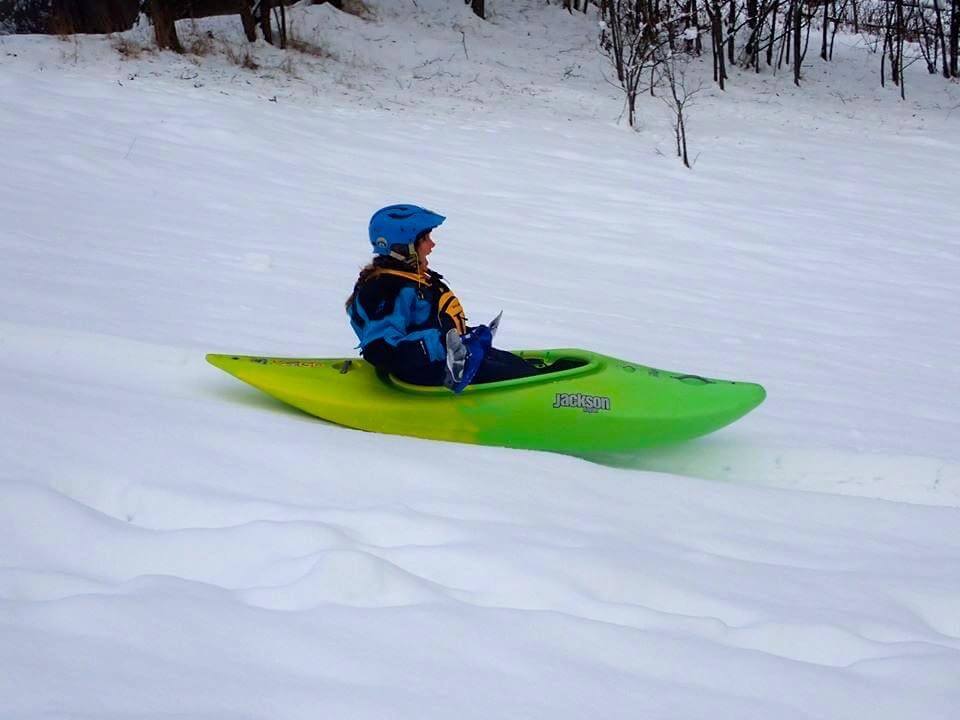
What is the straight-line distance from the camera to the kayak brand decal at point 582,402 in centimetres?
399

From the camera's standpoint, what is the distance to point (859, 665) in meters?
2.28

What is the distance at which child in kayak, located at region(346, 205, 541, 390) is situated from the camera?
12.8ft

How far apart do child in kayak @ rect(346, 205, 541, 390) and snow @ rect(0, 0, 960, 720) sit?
13.0 inches

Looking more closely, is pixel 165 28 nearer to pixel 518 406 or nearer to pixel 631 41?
pixel 631 41

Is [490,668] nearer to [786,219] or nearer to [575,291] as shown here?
[575,291]

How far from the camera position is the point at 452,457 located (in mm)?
3650

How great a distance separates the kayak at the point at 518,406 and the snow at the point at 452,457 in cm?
17

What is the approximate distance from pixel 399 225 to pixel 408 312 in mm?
360

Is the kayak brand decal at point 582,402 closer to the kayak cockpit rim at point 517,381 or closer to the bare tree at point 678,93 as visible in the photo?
the kayak cockpit rim at point 517,381

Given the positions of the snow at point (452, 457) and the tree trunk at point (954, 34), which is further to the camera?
the tree trunk at point (954, 34)

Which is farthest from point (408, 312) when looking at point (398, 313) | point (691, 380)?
point (691, 380)

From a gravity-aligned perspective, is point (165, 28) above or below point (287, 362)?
above

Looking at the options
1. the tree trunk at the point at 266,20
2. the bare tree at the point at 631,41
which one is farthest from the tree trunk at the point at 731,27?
the tree trunk at the point at 266,20

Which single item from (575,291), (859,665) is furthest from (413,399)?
(575,291)
